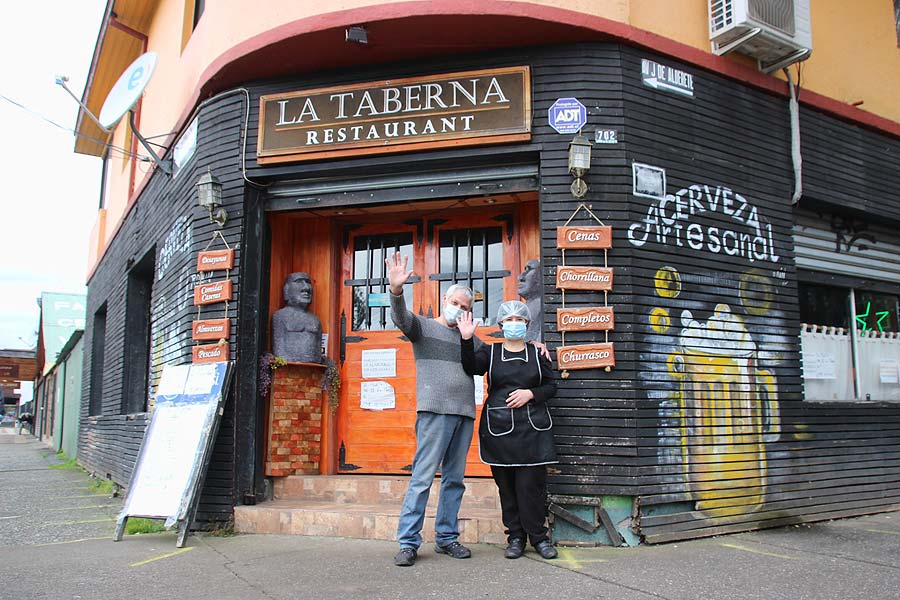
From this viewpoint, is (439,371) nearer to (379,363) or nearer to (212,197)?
(379,363)

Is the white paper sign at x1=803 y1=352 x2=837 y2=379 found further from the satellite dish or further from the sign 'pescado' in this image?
the satellite dish

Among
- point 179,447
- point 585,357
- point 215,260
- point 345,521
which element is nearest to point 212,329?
point 215,260

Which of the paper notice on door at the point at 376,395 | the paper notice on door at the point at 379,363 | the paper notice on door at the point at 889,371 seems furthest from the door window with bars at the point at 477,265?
the paper notice on door at the point at 889,371

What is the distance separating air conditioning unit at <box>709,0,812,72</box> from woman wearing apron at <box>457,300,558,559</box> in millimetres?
3272

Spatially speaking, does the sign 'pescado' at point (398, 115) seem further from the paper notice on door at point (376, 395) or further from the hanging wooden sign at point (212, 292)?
the paper notice on door at point (376, 395)

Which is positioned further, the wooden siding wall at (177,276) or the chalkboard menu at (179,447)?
the wooden siding wall at (177,276)

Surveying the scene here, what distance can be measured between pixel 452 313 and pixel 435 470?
105cm

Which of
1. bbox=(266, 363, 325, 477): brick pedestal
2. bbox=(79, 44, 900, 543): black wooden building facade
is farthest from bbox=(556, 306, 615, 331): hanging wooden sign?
bbox=(266, 363, 325, 477): brick pedestal

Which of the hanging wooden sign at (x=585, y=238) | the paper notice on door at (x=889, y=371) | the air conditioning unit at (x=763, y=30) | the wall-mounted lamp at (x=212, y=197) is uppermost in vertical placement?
the air conditioning unit at (x=763, y=30)

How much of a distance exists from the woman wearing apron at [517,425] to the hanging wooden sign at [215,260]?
8.82 feet

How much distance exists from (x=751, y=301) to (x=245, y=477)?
463 centimetres

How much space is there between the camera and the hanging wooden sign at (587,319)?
534cm

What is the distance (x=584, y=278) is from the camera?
17.8ft

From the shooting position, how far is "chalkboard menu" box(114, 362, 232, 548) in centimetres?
566
